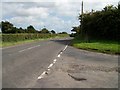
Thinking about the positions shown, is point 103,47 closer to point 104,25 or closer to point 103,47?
point 103,47

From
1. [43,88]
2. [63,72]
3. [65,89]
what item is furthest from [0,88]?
[63,72]

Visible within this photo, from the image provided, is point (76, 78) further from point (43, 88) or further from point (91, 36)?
point (91, 36)

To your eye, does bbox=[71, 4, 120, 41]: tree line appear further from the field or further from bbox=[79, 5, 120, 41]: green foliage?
the field

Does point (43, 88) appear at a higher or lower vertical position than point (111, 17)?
lower

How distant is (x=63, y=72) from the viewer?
13055 millimetres

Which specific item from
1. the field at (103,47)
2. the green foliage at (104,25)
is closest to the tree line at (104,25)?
the green foliage at (104,25)

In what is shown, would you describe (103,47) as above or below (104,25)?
below

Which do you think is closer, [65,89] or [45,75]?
[65,89]

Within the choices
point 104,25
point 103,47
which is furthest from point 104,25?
point 103,47

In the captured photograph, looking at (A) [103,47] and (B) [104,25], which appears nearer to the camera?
(A) [103,47]

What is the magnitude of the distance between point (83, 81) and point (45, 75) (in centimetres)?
193

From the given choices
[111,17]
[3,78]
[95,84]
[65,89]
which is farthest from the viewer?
[111,17]

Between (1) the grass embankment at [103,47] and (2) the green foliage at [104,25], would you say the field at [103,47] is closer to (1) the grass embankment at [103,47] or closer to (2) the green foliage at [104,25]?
(1) the grass embankment at [103,47]

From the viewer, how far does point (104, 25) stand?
48.6m
